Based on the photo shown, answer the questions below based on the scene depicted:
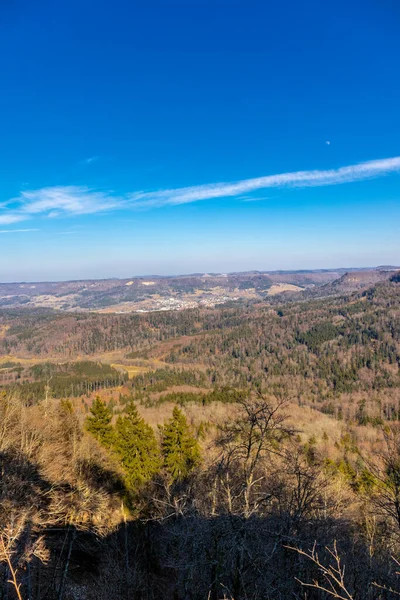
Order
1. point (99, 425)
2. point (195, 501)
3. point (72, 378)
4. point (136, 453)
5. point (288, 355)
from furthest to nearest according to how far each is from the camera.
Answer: point (288, 355), point (72, 378), point (99, 425), point (136, 453), point (195, 501)

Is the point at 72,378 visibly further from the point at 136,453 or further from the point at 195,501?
the point at 195,501

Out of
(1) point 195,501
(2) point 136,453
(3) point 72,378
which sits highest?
(1) point 195,501

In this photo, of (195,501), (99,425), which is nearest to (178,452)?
(99,425)

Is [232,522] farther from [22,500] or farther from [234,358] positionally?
[234,358]

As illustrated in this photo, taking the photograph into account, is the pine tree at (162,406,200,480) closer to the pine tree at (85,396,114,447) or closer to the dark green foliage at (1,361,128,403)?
the pine tree at (85,396,114,447)

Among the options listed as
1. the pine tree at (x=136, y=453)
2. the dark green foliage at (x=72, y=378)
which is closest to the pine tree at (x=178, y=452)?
the pine tree at (x=136, y=453)

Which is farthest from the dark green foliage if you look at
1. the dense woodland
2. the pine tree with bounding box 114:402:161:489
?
the pine tree with bounding box 114:402:161:489
